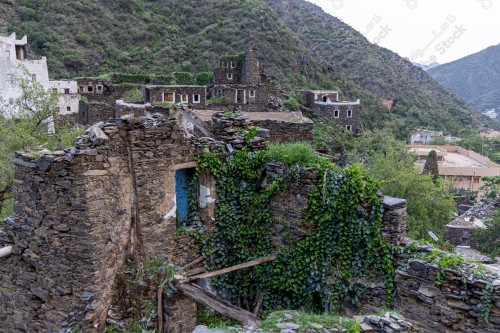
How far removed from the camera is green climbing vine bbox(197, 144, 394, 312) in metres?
7.01

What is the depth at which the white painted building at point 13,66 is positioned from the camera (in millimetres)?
36031

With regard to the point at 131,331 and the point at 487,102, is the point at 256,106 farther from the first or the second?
the point at 487,102

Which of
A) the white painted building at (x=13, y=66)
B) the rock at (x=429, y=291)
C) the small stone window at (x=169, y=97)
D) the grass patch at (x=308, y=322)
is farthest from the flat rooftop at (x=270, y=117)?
the white painted building at (x=13, y=66)

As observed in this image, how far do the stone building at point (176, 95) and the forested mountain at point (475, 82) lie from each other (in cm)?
11005

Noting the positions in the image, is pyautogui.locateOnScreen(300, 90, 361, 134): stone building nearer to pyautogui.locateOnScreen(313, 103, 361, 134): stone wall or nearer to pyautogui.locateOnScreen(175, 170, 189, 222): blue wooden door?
pyautogui.locateOnScreen(313, 103, 361, 134): stone wall

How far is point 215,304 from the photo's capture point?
7633 millimetres

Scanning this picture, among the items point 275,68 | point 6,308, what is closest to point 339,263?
point 6,308

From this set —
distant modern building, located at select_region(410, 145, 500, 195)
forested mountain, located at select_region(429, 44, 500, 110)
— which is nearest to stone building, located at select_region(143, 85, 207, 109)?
distant modern building, located at select_region(410, 145, 500, 195)

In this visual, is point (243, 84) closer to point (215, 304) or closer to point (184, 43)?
point (184, 43)

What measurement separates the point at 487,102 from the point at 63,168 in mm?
140808

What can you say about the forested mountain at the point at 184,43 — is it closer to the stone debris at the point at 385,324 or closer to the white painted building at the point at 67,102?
the white painted building at the point at 67,102

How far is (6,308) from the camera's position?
7.60m

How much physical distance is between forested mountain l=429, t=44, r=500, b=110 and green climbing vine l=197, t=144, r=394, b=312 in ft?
421

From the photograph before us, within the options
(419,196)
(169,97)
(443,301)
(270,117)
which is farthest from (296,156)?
(169,97)
